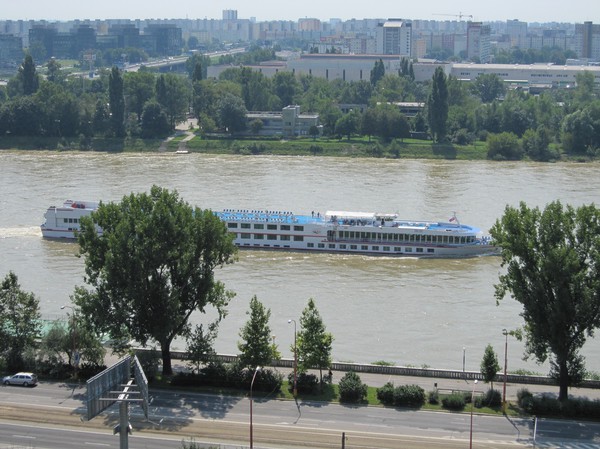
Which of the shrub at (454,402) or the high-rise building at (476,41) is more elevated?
the high-rise building at (476,41)

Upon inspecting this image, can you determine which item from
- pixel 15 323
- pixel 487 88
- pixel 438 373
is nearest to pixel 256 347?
pixel 438 373

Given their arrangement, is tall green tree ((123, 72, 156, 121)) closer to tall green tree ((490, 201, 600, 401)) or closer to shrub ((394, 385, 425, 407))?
tall green tree ((490, 201, 600, 401))

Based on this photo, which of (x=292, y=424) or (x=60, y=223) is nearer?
(x=292, y=424)

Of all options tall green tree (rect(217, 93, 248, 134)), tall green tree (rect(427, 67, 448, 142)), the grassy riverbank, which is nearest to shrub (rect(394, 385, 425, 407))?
the grassy riverbank

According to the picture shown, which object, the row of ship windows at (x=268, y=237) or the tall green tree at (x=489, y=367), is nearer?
the tall green tree at (x=489, y=367)

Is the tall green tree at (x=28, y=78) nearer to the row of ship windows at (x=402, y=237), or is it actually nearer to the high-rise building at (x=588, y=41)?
the row of ship windows at (x=402, y=237)

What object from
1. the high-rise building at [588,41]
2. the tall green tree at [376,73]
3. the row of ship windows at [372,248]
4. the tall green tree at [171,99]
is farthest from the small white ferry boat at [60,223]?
the high-rise building at [588,41]

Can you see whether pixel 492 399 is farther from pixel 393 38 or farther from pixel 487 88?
pixel 393 38

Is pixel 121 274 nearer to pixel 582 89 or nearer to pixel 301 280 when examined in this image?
pixel 301 280
